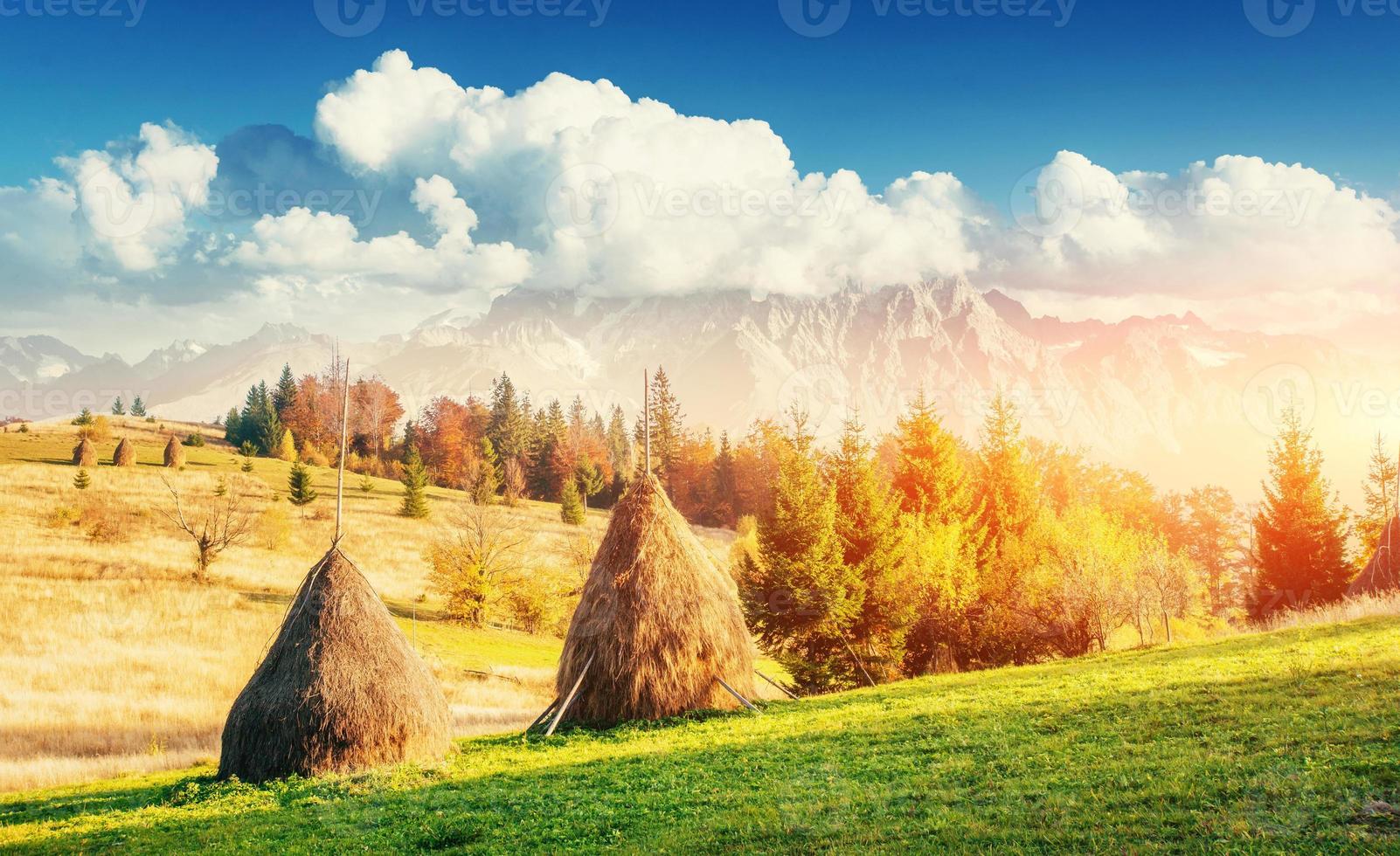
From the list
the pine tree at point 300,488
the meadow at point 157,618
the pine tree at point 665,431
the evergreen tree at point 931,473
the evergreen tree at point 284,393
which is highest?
the evergreen tree at point 284,393

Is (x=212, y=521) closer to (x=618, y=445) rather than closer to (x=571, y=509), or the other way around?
(x=571, y=509)

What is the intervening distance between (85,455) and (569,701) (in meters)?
72.5

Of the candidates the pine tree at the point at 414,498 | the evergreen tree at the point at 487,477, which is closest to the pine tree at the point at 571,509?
the evergreen tree at the point at 487,477

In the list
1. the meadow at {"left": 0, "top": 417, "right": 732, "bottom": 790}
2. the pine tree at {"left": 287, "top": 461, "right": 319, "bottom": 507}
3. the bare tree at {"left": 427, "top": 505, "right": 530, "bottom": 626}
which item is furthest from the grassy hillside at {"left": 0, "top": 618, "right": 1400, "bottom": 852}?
the pine tree at {"left": 287, "top": 461, "right": 319, "bottom": 507}

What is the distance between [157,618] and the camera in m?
36.1

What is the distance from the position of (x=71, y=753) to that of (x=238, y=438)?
92895mm

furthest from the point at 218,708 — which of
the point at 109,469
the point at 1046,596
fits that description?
the point at 109,469

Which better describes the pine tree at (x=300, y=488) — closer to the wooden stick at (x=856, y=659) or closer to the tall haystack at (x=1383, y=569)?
the wooden stick at (x=856, y=659)

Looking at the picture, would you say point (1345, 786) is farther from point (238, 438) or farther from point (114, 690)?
point (238, 438)

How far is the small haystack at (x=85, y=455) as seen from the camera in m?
68.3

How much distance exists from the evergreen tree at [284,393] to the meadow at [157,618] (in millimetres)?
36351

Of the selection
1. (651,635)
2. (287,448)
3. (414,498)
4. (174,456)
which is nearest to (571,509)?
(414,498)

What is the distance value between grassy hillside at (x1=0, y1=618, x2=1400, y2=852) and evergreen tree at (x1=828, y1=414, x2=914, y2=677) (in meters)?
9.86

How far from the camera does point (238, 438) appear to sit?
10400 cm
